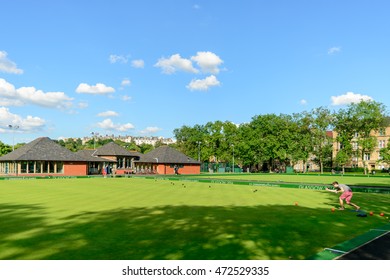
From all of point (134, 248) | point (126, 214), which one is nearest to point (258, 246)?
point (134, 248)

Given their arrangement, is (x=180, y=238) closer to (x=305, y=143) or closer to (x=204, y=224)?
(x=204, y=224)

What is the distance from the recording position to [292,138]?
293 ft

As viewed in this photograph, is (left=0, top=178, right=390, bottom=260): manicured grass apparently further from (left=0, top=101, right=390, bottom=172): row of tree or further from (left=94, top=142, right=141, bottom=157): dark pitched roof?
(left=0, top=101, right=390, bottom=172): row of tree

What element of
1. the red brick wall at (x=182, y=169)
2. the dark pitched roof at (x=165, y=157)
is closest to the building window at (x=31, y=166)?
the dark pitched roof at (x=165, y=157)

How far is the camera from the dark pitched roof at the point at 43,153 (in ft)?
184

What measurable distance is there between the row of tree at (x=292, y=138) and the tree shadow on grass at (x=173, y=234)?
75136 mm

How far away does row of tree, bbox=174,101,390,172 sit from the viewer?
81875mm

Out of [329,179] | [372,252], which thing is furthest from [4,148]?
[372,252]

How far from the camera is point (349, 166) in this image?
100125 millimetres

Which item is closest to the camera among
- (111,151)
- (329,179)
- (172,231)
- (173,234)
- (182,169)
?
(173,234)

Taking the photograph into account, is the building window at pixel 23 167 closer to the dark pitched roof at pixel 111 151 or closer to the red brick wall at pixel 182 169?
the dark pitched roof at pixel 111 151

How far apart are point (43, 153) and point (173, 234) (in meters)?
54.1

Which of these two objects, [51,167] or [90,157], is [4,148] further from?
[51,167]
